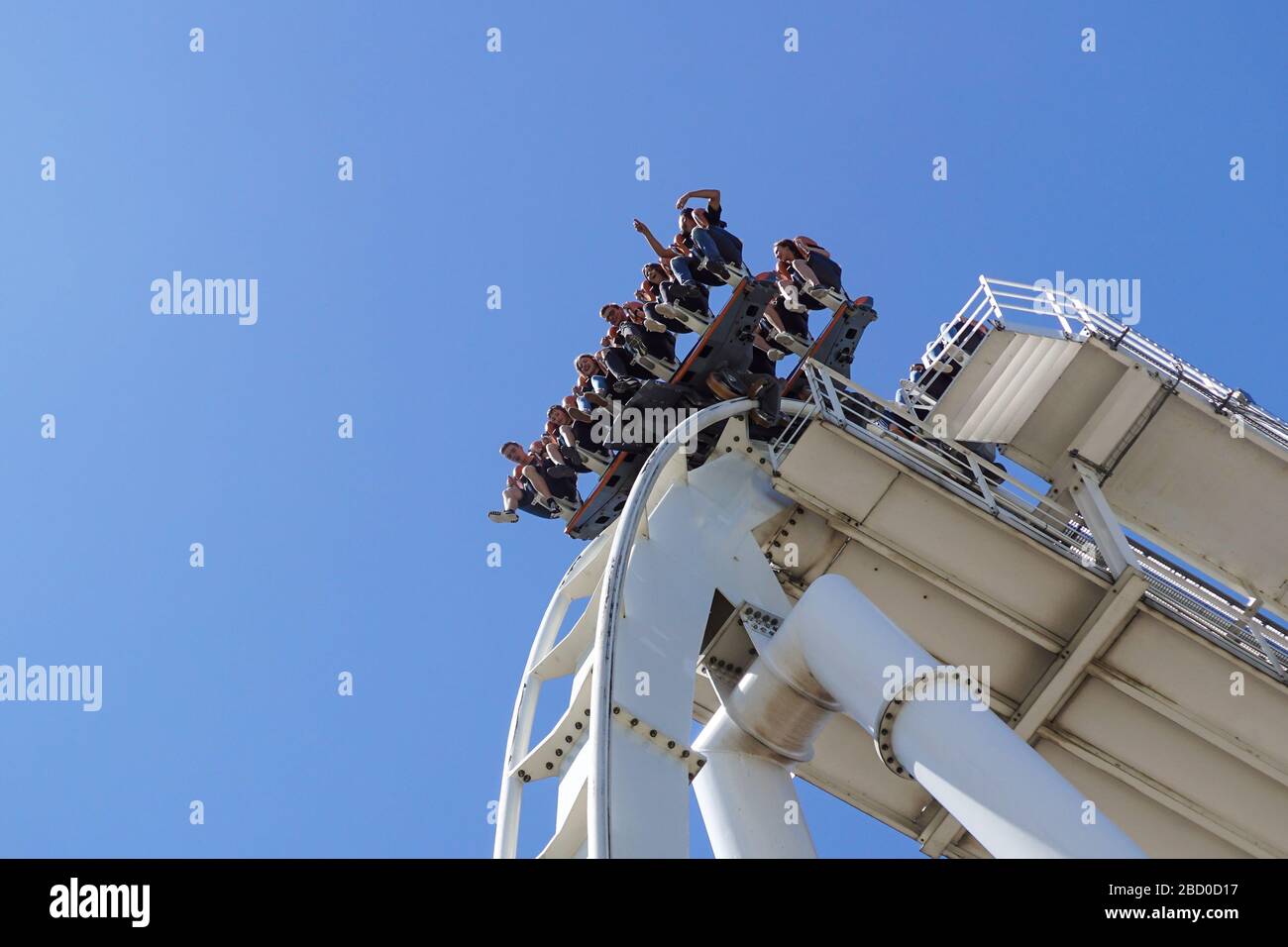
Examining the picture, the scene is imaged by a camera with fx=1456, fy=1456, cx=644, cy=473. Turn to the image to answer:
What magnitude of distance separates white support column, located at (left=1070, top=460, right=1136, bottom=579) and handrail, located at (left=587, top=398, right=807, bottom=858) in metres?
2.58

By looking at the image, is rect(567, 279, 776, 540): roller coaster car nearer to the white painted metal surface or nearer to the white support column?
the white painted metal surface

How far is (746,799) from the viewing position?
1026cm

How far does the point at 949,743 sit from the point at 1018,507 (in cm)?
401

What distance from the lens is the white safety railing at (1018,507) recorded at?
11.1 metres

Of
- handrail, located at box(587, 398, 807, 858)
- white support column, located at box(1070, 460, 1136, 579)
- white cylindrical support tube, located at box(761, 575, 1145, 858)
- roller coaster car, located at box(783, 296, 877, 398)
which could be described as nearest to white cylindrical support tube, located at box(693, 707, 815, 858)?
white cylindrical support tube, located at box(761, 575, 1145, 858)

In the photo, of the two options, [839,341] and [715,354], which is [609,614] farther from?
[839,341]

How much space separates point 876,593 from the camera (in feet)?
37.8

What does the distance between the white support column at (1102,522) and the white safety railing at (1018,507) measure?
0.08 metres

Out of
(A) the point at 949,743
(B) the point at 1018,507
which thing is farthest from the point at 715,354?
(A) the point at 949,743

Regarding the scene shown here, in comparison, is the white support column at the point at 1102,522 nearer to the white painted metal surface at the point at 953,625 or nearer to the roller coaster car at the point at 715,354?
the white painted metal surface at the point at 953,625
